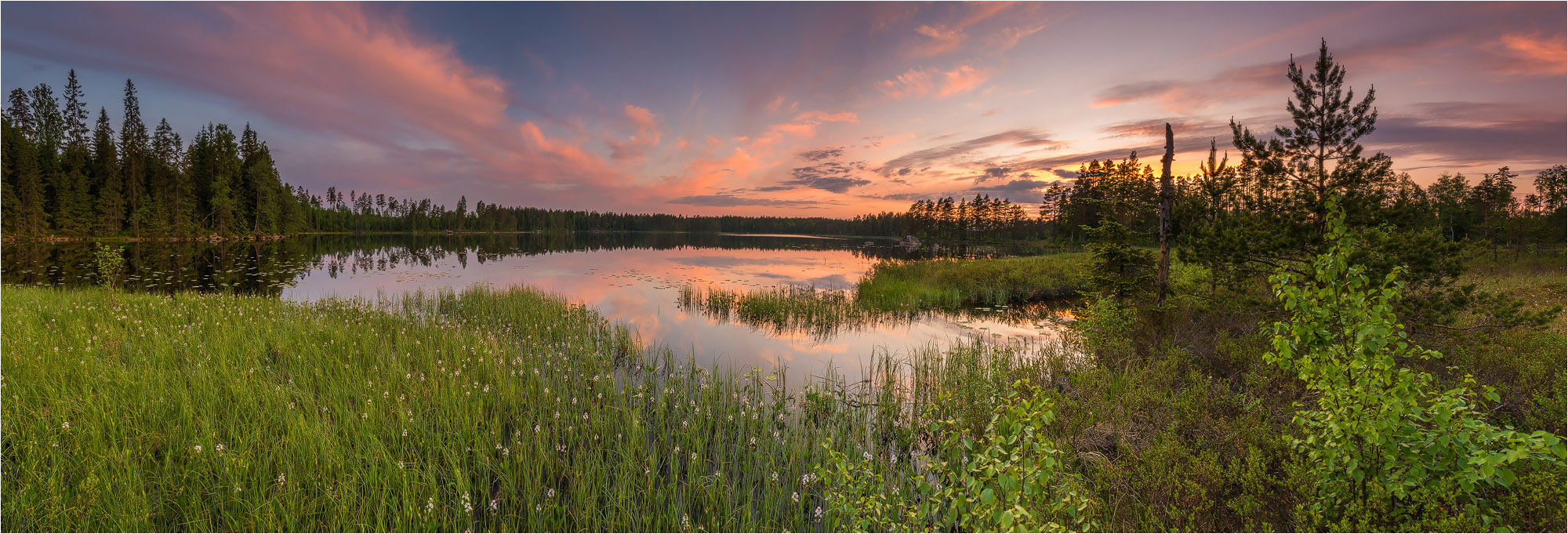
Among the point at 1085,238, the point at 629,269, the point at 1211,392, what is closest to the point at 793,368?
the point at 1211,392

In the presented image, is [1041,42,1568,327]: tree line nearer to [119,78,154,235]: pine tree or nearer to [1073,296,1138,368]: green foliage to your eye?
[1073,296,1138,368]: green foliage

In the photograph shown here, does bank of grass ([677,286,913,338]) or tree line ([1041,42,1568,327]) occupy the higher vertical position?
tree line ([1041,42,1568,327])

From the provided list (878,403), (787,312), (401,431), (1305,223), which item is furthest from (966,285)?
(401,431)

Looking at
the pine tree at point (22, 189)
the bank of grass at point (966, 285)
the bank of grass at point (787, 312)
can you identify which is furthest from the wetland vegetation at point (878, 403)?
the pine tree at point (22, 189)

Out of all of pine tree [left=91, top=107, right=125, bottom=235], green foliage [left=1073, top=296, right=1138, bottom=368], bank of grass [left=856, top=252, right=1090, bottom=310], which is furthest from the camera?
pine tree [left=91, top=107, right=125, bottom=235]

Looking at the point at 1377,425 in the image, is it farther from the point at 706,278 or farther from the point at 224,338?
the point at 706,278

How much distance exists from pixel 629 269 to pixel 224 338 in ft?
97.4

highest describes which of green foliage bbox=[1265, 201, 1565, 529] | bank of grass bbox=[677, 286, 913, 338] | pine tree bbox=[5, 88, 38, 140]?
pine tree bbox=[5, 88, 38, 140]

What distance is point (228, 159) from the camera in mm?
67625

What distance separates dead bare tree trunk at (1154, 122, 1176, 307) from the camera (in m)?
12.8

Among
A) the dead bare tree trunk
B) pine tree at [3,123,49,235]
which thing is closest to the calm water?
the dead bare tree trunk

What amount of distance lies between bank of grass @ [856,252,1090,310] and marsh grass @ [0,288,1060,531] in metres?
11.9

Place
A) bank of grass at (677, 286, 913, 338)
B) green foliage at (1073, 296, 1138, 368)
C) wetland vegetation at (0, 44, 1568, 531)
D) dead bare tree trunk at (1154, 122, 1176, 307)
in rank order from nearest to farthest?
wetland vegetation at (0, 44, 1568, 531), green foliage at (1073, 296, 1138, 368), dead bare tree trunk at (1154, 122, 1176, 307), bank of grass at (677, 286, 913, 338)

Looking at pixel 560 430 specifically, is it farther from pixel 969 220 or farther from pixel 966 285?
pixel 969 220
